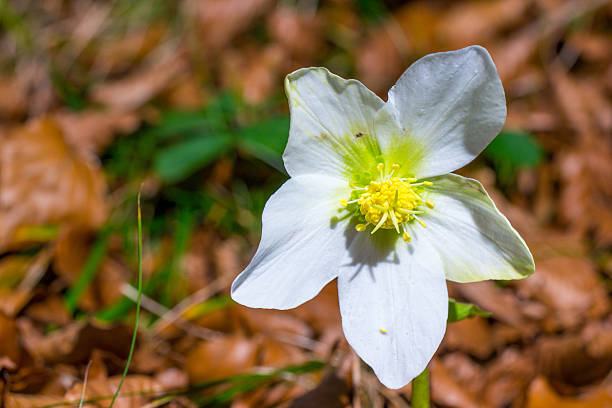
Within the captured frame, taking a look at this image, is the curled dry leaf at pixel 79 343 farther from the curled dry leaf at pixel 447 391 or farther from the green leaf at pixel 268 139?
the curled dry leaf at pixel 447 391

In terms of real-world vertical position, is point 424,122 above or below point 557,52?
above

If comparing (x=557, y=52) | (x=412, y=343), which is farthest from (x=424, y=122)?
(x=557, y=52)

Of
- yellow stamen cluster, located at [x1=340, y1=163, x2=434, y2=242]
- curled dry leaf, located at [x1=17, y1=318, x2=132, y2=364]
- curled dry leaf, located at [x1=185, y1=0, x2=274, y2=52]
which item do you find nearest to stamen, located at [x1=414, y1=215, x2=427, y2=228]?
yellow stamen cluster, located at [x1=340, y1=163, x2=434, y2=242]

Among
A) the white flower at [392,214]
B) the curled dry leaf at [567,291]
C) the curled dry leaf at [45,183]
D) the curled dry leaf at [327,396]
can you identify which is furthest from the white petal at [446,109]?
the curled dry leaf at [45,183]

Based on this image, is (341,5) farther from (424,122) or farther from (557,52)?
(424,122)

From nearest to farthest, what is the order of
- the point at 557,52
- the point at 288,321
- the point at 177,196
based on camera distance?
1. the point at 288,321
2. the point at 177,196
3. the point at 557,52

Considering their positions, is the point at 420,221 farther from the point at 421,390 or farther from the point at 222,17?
the point at 222,17
